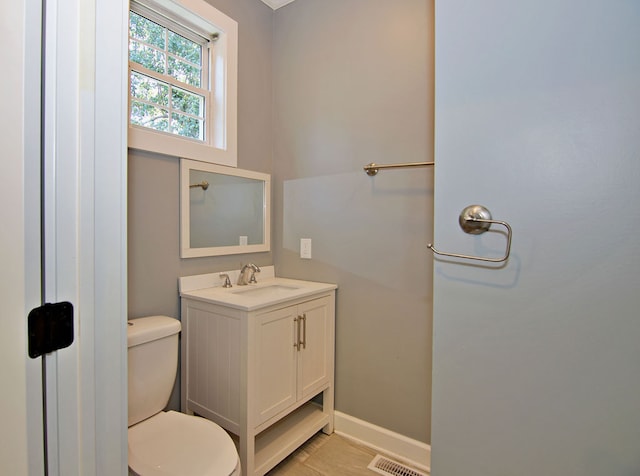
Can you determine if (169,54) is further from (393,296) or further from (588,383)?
(588,383)

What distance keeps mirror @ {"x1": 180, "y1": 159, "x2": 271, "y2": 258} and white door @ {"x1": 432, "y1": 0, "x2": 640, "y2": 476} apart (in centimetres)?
129

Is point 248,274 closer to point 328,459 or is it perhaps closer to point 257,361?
point 257,361

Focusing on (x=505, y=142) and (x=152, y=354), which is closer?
(x=505, y=142)

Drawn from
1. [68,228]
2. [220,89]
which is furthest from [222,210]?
[68,228]

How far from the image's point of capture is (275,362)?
4.99ft

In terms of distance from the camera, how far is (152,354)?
4.35 feet

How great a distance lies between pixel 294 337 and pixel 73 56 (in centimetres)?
141

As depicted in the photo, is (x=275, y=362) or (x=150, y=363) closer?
(x=150, y=363)

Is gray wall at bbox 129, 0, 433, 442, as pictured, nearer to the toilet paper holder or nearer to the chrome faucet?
the chrome faucet

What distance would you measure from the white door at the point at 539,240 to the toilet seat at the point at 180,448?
766 millimetres

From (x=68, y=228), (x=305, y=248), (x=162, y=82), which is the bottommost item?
(x=305, y=248)

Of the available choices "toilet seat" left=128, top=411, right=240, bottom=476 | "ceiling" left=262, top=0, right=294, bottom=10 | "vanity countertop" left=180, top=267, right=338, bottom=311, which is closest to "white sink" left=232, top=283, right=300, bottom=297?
"vanity countertop" left=180, top=267, right=338, bottom=311

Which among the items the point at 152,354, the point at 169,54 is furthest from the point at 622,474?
the point at 169,54

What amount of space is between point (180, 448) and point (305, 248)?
4.11 ft
